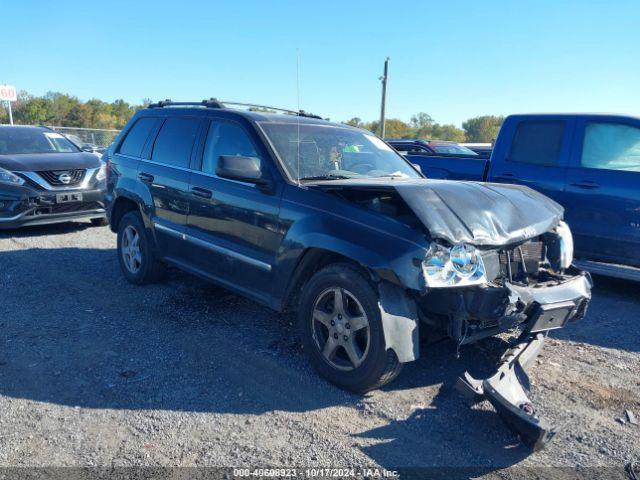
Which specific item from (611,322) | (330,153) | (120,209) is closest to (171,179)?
(120,209)

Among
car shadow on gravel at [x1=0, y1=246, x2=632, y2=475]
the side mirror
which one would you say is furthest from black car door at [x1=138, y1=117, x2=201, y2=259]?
the side mirror

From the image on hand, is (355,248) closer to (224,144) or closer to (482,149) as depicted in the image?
(224,144)

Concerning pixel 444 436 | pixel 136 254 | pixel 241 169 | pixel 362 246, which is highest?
pixel 241 169

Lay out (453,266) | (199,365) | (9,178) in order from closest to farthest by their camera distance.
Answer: (453,266), (199,365), (9,178)

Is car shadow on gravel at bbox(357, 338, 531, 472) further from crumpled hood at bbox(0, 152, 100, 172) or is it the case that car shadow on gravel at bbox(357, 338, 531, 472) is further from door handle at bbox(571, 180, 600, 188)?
crumpled hood at bbox(0, 152, 100, 172)

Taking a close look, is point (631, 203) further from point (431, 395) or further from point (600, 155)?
point (431, 395)

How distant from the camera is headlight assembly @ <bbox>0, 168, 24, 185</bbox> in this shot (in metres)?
8.10

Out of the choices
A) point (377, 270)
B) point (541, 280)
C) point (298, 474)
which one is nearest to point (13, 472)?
point (298, 474)

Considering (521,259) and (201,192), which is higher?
(201,192)

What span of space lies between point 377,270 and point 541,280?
132cm

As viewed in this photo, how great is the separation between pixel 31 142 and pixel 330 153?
7243mm

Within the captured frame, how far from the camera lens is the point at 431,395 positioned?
3.59 m

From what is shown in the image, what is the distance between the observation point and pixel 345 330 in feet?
11.6

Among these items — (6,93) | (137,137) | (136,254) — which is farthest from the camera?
(6,93)
